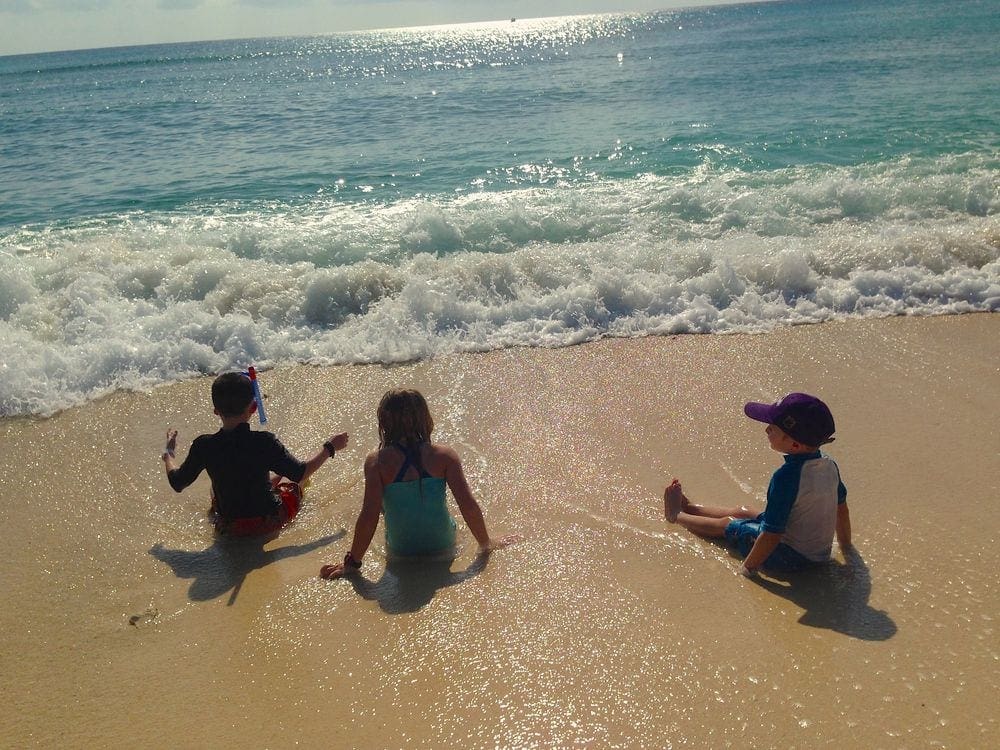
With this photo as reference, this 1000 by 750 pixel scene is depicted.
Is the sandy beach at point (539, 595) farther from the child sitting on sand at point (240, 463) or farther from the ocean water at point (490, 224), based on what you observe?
the ocean water at point (490, 224)

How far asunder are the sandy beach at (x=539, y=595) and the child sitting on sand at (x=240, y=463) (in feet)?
0.50

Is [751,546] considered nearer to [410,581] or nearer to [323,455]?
[410,581]

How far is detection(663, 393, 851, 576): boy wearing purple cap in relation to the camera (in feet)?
10.6

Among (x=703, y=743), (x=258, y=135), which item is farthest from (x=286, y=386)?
(x=258, y=135)

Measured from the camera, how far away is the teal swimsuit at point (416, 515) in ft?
→ 11.4

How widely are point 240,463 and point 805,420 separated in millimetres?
2605

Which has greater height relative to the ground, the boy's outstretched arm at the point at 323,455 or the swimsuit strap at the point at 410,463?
the swimsuit strap at the point at 410,463

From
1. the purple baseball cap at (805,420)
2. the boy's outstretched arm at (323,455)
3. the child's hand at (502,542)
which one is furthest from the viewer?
the boy's outstretched arm at (323,455)

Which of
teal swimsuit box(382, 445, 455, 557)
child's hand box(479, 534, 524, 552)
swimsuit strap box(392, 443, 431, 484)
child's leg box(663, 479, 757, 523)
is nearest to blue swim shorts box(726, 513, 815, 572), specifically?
child's leg box(663, 479, 757, 523)

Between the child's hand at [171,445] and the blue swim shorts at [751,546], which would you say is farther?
the child's hand at [171,445]

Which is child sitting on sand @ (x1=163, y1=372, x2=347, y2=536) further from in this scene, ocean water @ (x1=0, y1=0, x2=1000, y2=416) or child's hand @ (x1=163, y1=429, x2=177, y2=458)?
ocean water @ (x1=0, y1=0, x2=1000, y2=416)

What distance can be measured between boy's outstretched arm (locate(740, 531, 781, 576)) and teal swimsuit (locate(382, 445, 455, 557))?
1.31m

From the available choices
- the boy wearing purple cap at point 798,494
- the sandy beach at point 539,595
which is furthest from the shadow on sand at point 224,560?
the boy wearing purple cap at point 798,494

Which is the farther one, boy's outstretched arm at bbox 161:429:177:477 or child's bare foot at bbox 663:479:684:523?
boy's outstretched arm at bbox 161:429:177:477
